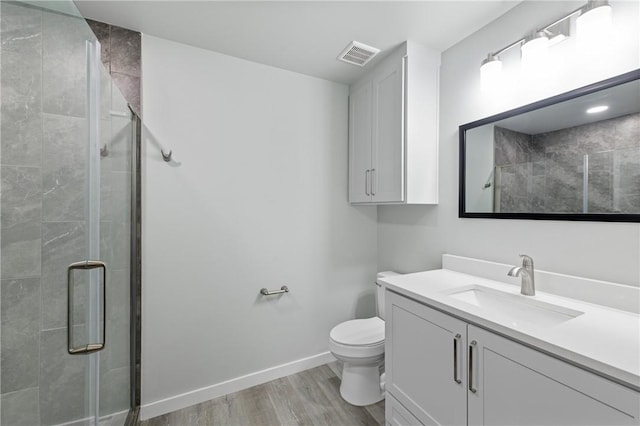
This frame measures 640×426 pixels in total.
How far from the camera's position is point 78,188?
3.20ft

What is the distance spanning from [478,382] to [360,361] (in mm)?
875

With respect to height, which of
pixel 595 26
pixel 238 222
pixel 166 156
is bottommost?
pixel 238 222

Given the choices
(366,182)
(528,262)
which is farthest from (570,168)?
(366,182)

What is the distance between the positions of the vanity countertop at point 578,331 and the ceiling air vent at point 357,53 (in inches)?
60.9

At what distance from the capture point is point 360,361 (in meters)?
1.78

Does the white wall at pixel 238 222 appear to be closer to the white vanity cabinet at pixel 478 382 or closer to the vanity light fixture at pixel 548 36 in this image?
the white vanity cabinet at pixel 478 382

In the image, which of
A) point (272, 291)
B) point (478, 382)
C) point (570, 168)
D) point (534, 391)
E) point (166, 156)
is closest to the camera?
point (534, 391)

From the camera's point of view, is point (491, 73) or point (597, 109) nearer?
point (597, 109)

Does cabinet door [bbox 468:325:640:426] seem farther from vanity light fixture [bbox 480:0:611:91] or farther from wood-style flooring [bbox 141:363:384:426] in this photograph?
vanity light fixture [bbox 480:0:611:91]

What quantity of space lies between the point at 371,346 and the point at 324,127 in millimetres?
1706

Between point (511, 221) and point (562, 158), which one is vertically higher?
point (562, 158)

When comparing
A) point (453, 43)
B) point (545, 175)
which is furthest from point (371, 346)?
point (453, 43)

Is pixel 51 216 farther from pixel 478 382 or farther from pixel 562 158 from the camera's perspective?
pixel 562 158

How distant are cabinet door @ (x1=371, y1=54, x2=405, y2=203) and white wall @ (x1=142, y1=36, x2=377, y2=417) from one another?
434 mm
